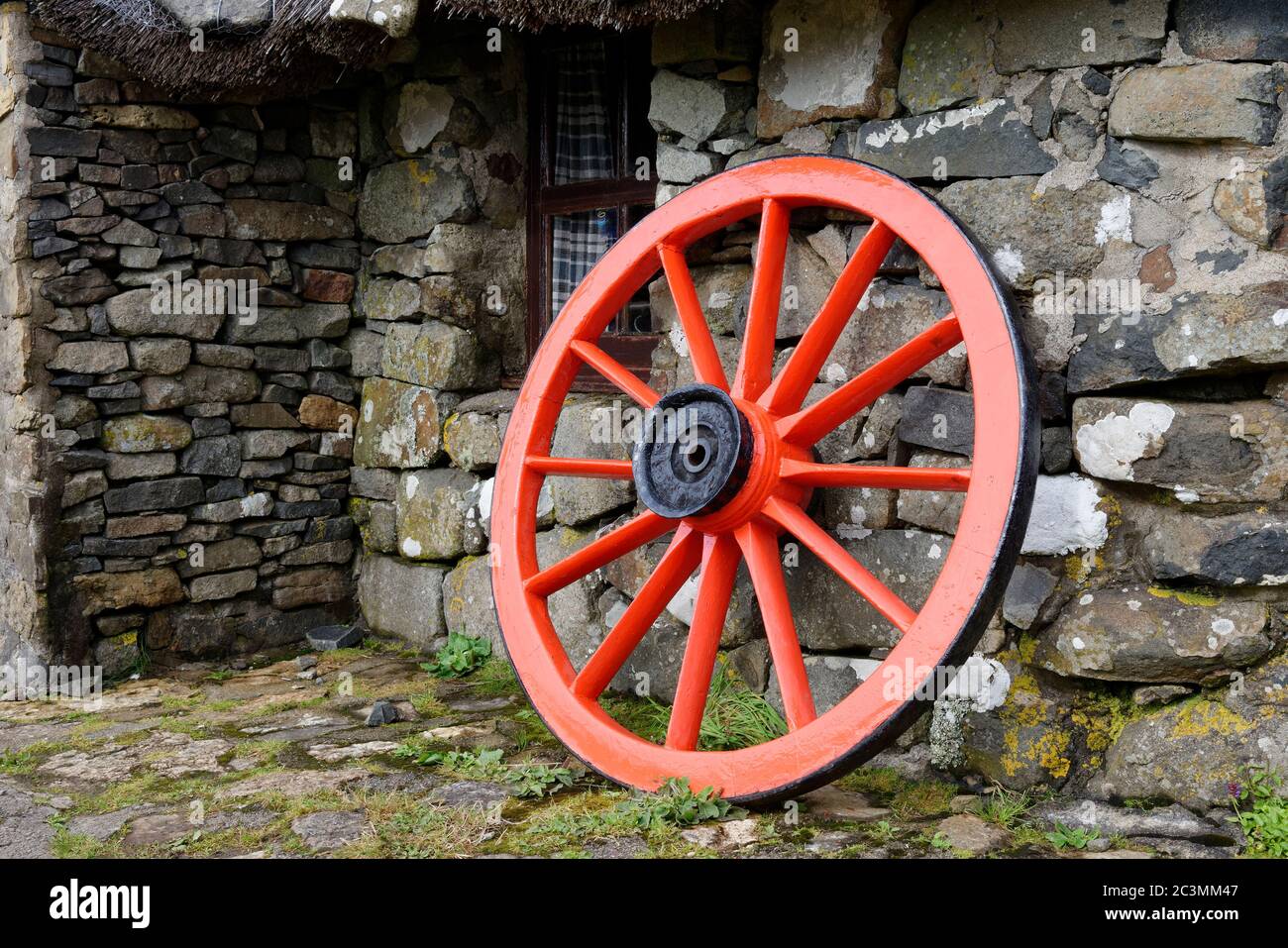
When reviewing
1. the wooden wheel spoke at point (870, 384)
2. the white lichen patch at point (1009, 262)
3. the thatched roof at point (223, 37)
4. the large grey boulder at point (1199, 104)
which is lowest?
the wooden wheel spoke at point (870, 384)

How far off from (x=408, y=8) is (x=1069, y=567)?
2.36 meters

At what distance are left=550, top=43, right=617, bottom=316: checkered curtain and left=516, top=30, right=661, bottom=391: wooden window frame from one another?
0.10 feet

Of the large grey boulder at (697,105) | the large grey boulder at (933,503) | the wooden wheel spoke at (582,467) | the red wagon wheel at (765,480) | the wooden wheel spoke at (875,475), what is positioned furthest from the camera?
the large grey boulder at (697,105)

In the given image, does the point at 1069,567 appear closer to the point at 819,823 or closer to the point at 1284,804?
the point at 1284,804

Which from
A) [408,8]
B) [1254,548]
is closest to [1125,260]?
[1254,548]

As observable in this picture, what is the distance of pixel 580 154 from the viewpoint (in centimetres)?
436

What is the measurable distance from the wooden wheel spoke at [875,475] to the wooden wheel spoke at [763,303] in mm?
258

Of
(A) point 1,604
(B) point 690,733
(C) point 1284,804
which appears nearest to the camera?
(C) point 1284,804

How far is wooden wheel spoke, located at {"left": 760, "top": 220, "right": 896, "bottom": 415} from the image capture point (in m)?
2.79

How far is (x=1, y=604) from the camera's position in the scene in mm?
4195

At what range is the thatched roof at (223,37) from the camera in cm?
375

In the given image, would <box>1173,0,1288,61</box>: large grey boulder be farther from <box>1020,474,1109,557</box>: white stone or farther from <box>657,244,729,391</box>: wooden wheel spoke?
<box>657,244,729,391</box>: wooden wheel spoke

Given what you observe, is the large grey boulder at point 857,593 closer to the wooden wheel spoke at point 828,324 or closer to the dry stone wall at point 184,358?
the wooden wheel spoke at point 828,324

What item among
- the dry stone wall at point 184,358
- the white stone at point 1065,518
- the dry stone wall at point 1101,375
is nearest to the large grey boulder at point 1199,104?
the dry stone wall at point 1101,375
